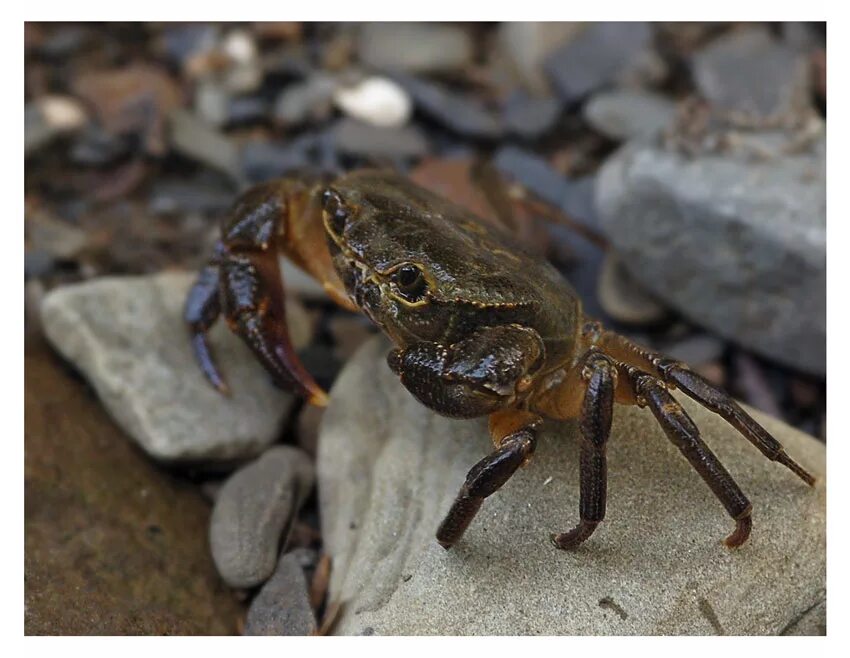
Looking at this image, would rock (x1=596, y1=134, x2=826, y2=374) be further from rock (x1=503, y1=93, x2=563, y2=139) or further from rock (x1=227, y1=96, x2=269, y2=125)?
rock (x1=227, y1=96, x2=269, y2=125)

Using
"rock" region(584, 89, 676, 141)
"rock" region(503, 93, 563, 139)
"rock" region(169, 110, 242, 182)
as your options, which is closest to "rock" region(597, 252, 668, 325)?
"rock" region(584, 89, 676, 141)

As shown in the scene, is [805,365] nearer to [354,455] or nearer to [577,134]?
[577,134]

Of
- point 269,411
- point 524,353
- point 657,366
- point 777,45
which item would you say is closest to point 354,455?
point 269,411

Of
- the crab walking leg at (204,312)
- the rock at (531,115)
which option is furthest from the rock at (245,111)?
the crab walking leg at (204,312)

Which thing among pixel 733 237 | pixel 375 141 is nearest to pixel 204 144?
pixel 375 141

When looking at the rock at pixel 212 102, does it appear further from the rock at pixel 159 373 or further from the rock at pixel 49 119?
the rock at pixel 159 373

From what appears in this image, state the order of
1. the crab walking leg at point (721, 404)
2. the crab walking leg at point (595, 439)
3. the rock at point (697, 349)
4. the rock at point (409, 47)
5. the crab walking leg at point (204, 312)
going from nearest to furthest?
the crab walking leg at point (595, 439), the crab walking leg at point (721, 404), the crab walking leg at point (204, 312), the rock at point (697, 349), the rock at point (409, 47)
